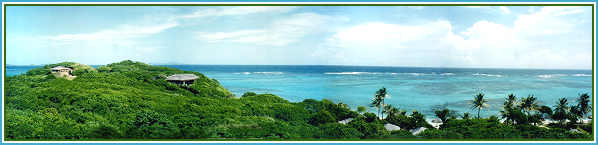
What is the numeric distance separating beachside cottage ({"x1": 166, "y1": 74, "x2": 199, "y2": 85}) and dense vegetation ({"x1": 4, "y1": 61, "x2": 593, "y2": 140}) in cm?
182

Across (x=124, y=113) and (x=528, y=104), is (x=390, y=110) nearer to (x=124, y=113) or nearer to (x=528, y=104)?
(x=528, y=104)

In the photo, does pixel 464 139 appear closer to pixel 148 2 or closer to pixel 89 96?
pixel 148 2

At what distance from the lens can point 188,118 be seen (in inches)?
472

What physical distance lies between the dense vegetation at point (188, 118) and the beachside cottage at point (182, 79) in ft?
5.97

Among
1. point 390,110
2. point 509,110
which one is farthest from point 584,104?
point 390,110

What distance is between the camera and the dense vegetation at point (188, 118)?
11.2 meters

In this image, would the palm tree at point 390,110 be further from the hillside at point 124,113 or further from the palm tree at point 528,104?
the palm tree at point 528,104

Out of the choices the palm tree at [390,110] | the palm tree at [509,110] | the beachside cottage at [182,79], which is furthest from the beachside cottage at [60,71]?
the palm tree at [509,110]

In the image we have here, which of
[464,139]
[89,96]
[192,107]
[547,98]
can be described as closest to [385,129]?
[464,139]

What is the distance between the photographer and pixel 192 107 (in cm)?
1271

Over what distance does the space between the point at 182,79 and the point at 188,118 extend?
461 cm

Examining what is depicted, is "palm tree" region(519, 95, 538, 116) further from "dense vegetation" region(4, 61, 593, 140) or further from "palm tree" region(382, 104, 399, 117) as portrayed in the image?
"palm tree" region(382, 104, 399, 117)

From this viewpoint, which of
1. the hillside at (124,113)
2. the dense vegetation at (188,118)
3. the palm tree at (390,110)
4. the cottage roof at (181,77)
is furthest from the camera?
the cottage roof at (181,77)

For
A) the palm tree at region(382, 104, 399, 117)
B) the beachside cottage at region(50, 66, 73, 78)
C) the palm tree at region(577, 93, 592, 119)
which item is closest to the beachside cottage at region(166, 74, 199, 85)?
the beachside cottage at region(50, 66, 73, 78)
